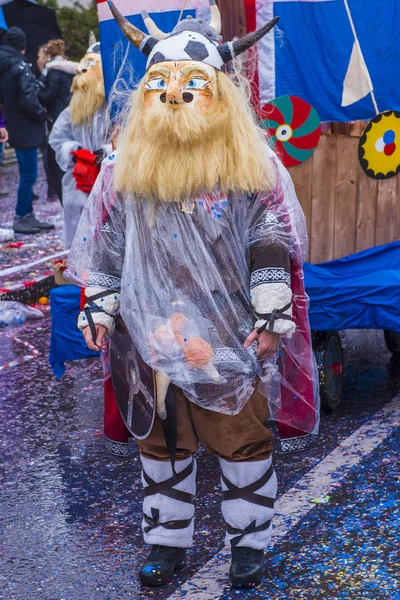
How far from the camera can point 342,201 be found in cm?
515

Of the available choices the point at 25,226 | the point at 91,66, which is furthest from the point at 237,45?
the point at 25,226

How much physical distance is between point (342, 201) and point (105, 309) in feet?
7.16

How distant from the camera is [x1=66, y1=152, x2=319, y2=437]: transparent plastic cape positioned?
10.4 feet

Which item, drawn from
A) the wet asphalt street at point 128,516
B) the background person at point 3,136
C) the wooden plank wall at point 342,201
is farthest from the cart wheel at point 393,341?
the background person at point 3,136

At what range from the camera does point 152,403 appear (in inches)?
127

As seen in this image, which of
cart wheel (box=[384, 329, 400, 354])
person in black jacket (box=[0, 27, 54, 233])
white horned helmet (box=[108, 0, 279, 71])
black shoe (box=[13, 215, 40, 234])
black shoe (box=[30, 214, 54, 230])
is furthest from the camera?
black shoe (box=[30, 214, 54, 230])

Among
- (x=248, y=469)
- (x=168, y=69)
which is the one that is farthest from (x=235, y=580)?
(x=168, y=69)

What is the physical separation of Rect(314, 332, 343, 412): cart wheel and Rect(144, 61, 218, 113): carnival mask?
1.88 metres

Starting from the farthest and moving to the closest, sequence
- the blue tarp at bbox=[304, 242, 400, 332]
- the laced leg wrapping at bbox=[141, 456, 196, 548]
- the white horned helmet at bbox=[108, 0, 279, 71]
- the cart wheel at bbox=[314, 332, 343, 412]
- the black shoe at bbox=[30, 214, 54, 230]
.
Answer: the black shoe at bbox=[30, 214, 54, 230] → the cart wheel at bbox=[314, 332, 343, 412] → the blue tarp at bbox=[304, 242, 400, 332] → the laced leg wrapping at bbox=[141, 456, 196, 548] → the white horned helmet at bbox=[108, 0, 279, 71]

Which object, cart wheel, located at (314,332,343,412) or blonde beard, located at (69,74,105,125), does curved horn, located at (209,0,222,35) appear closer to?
cart wheel, located at (314,332,343,412)

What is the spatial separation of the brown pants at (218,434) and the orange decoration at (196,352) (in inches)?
6.1

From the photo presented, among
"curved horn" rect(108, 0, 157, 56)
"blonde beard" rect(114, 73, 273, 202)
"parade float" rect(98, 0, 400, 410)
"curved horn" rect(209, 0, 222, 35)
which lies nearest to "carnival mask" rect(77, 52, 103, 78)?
"parade float" rect(98, 0, 400, 410)

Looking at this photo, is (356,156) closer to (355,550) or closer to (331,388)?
(331,388)

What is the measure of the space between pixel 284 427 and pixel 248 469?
316mm
